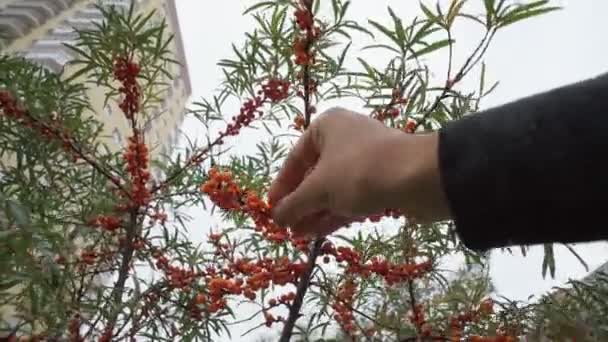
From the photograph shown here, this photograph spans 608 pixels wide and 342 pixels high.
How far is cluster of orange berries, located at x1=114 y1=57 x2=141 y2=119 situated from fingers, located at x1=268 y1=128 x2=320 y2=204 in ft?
3.32

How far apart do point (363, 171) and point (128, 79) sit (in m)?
1.21

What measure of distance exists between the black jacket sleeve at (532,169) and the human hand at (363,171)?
0.07ft

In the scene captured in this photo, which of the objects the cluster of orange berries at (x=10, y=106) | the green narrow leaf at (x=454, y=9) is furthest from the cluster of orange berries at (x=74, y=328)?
the green narrow leaf at (x=454, y=9)

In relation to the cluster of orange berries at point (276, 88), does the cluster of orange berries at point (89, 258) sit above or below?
below

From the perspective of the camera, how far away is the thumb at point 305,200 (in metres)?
0.47

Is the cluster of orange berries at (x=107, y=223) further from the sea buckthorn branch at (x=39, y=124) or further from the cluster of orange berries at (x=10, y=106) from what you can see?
the cluster of orange berries at (x=10, y=106)

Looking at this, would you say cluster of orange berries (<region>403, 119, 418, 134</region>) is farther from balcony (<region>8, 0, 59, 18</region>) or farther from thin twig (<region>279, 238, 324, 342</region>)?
balcony (<region>8, 0, 59, 18</region>)

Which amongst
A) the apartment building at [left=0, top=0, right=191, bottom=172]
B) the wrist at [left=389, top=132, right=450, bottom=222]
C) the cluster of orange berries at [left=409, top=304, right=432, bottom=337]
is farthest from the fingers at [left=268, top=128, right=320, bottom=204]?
the apartment building at [left=0, top=0, right=191, bottom=172]

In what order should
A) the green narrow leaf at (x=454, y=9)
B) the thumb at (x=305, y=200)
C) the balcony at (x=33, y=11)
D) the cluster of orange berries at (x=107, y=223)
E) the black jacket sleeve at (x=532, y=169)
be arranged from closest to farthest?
the black jacket sleeve at (x=532, y=169)
the thumb at (x=305, y=200)
the green narrow leaf at (x=454, y=9)
the cluster of orange berries at (x=107, y=223)
the balcony at (x=33, y=11)

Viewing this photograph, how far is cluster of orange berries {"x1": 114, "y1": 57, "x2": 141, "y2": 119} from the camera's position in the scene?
1.46m

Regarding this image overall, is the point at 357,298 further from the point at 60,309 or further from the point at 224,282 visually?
the point at 60,309

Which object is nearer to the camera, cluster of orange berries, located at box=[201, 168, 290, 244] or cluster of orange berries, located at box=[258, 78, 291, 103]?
cluster of orange berries, located at box=[201, 168, 290, 244]

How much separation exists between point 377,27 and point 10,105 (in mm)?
1017

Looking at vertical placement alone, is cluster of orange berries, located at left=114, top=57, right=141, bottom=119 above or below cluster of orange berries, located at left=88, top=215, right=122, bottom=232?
above
